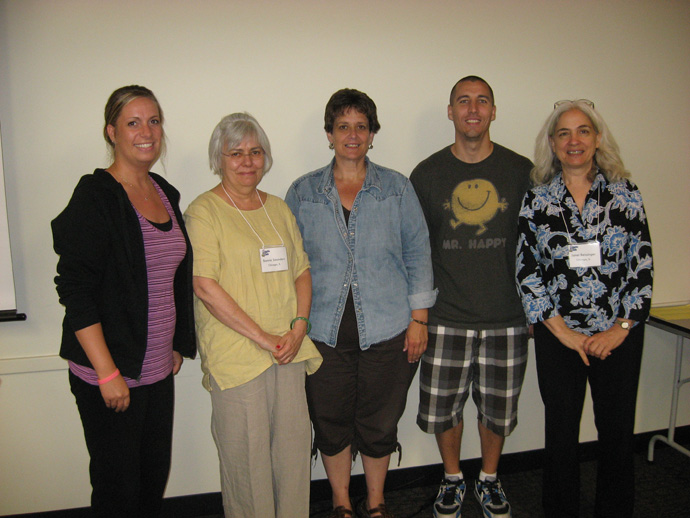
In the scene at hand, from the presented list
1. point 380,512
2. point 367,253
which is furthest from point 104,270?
point 380,512

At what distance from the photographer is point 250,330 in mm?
1601

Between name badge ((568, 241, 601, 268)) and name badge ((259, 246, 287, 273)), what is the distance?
3.59 ft

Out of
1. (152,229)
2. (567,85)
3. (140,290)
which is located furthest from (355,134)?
(567,85)

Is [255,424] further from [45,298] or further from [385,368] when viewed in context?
[45,298]

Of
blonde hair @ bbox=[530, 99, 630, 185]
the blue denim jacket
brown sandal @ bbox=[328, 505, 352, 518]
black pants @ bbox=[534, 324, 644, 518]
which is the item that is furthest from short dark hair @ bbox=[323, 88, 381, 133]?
brown sandal @ bbox=[328, 505, 352, 518]

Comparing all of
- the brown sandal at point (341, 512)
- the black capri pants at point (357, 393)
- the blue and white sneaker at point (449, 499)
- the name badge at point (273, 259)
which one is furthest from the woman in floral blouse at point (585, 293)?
the name badge at point (273, 259)

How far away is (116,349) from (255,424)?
550 millimetres

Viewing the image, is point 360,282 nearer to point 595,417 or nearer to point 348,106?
point 348,106

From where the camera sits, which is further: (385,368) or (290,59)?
(290,59)

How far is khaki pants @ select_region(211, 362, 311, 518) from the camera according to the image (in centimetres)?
163

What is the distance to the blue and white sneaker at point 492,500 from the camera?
82.5 inches

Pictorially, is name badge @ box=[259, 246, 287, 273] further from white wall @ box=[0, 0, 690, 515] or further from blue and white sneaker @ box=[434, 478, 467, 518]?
blue and white sneaker @ box=[434, 478, 467, 518]

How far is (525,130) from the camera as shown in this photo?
96.1 inches

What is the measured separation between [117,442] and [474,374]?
149 cm
